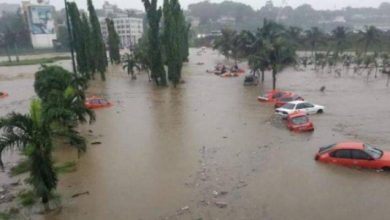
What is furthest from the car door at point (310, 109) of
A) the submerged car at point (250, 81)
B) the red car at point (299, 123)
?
the submerged car at point (250, 81)

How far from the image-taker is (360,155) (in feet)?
56.4

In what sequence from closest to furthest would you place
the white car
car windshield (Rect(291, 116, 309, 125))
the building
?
1. car windshield (Rect(291, 116, 309, 125))
2. the white car
3. the building

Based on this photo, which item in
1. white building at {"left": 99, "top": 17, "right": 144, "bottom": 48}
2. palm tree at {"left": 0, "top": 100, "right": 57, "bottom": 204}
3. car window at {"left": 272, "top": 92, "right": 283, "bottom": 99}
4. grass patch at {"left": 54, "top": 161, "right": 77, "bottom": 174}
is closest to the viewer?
palm tree at {"left": 0, "top": 100, "right": 57, "bottom": 204}

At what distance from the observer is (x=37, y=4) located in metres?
142

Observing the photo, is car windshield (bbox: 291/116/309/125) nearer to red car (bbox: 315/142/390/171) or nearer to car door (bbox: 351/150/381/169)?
red car (bbox: 315/142/390/171)

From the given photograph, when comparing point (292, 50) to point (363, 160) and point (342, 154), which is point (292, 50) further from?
point (363, 160)

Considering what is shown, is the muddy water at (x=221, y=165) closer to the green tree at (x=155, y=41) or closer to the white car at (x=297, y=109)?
the white car at (x=297, y=109)

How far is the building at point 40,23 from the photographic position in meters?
140

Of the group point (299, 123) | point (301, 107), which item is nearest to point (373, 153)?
point (299, 123)

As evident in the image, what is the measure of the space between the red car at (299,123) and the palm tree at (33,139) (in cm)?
1463

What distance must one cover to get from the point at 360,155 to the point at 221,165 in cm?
593

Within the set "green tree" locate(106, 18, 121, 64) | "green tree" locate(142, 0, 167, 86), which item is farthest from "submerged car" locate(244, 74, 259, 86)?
"green tree" locate(106, 18, 121, 64)

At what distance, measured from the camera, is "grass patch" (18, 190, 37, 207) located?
49.1ft

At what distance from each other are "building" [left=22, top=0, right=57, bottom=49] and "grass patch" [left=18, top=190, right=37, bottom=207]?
13229 cm
